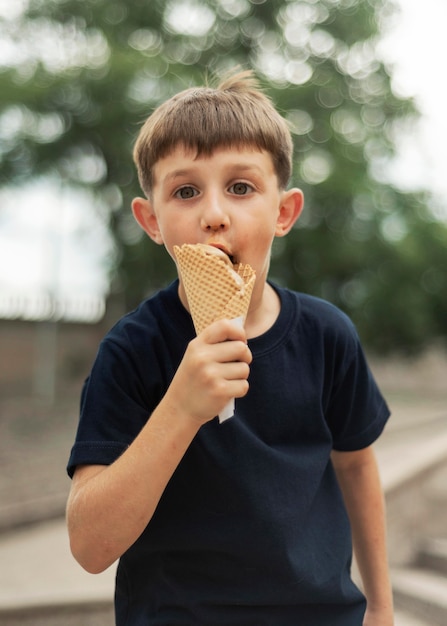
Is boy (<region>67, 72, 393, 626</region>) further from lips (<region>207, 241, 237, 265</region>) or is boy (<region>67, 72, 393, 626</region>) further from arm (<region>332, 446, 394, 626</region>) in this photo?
arm (<region>332, 446, 394, 626</region>)

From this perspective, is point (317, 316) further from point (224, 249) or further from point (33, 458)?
point (33, 458)

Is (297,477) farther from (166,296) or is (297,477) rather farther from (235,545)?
(166,296)

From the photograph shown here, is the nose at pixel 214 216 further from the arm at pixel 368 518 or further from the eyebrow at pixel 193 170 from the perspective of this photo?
the arm at pixel 368 518

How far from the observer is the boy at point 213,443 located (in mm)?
1638

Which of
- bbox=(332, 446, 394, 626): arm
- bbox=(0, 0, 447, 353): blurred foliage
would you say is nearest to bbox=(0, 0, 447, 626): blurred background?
bbox=(0, 0, 447, 353): blurred foliage

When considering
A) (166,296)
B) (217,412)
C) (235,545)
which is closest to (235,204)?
(166,296)

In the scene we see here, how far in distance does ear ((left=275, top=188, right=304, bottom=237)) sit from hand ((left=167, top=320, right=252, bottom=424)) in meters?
0.71

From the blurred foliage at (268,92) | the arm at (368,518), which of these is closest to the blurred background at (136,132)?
the blurred foliage at (268,92)

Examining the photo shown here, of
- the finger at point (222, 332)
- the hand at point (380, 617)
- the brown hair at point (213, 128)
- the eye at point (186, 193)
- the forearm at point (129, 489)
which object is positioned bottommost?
the hand at point (380, 617)

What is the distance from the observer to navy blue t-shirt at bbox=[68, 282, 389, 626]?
5.78 ft

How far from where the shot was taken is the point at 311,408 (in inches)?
77.9

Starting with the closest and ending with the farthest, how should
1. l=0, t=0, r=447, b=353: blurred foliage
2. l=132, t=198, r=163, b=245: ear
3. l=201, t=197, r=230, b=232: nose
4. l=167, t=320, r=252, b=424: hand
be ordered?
l=167, t=320, r=252, b=424: hand
l=201, t=197, r=230, b=232: nose
l=132, t=198, r=163, b=245: ear
l=0, t=0, r=447, b=353: blurred foliage

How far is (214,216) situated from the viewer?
1713mm

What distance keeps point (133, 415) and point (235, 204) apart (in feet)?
1.98
